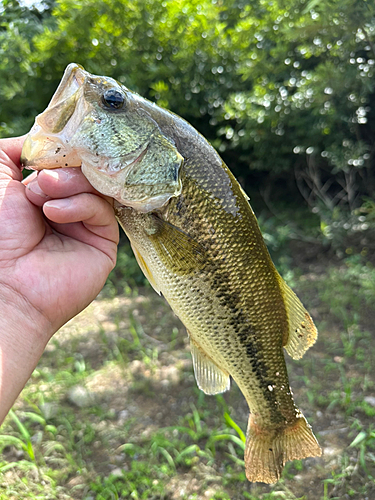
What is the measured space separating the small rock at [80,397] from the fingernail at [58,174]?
2195 mm

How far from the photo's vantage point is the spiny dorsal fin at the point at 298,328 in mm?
1694

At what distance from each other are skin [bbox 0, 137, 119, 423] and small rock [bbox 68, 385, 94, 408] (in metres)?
1.65

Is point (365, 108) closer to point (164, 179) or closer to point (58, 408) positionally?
point (164, 179)

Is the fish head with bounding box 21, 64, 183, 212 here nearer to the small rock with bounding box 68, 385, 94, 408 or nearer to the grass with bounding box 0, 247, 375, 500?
the grass with bounding box 0, 247, 375, 500

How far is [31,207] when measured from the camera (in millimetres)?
1596

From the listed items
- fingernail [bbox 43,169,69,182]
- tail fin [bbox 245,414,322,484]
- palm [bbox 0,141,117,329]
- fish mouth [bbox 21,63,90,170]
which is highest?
fish mouth [bbox 21,63,90,170]

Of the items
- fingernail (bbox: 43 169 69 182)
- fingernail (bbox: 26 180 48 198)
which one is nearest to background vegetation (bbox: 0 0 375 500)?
fingernail (bbox: 26 180 48 198)

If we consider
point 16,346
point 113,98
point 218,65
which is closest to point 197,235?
point 113,98

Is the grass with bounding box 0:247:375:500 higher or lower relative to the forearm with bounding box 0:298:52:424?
lower

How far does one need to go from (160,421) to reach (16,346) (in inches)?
72.1

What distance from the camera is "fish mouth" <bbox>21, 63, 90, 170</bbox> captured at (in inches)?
52.4

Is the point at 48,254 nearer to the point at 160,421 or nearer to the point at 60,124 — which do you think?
the point at 60,124

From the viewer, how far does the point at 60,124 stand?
133 cm

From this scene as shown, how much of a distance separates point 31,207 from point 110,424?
1956mm
